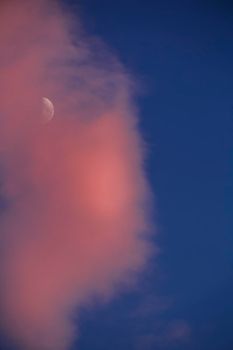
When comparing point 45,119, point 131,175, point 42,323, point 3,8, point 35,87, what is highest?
point 3,8

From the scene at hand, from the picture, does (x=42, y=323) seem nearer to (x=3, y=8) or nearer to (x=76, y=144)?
(x=76, y=144)

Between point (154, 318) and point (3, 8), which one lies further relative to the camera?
point (154, 318)

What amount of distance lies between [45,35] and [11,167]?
1.12m

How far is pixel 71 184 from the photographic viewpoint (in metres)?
2.40

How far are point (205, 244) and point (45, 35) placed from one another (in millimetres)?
2189

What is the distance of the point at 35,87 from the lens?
2.38 m

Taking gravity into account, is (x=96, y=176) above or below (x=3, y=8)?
below

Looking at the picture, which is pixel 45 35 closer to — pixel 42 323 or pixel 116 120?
pixel 116 120

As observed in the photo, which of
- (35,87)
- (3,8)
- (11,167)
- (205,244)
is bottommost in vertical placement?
(205,244)

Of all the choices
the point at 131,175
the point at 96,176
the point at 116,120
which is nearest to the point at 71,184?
the point at 96,176

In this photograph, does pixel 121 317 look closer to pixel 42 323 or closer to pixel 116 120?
pixel 42 323

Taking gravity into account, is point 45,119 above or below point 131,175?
above

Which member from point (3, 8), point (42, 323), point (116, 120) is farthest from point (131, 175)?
point (3, 8)

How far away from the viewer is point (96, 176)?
2.41 m
